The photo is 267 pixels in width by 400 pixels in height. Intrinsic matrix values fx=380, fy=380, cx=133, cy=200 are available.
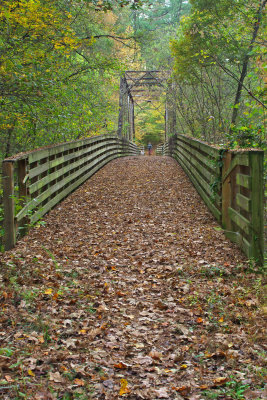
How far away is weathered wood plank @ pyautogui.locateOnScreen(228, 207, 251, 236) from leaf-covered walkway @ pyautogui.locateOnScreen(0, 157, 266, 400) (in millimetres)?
394

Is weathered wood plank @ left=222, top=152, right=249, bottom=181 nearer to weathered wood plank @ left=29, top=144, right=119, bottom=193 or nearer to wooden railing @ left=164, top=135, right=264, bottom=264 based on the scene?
wooden railing @ left=164, top=135, right=264, bottom=264

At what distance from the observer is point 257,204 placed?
4.73m

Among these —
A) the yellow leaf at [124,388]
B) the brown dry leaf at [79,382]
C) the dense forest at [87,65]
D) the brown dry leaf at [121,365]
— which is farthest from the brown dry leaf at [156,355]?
the dense forest at [87,65]

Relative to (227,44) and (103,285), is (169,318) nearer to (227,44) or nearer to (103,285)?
(103,285)

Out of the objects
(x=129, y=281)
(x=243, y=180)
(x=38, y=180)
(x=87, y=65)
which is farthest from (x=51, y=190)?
(x=87, y=65)

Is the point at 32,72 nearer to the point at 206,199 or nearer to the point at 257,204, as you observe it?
the point at 206,199

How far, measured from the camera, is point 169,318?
3.85 m

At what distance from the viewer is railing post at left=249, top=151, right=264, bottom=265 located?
4672 mm

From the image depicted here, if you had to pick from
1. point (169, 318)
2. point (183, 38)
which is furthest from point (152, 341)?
point (183, 38)

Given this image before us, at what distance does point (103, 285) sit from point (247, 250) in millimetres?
1933

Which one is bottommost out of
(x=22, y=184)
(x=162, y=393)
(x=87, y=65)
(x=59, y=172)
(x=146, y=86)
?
(x=162, y=393)

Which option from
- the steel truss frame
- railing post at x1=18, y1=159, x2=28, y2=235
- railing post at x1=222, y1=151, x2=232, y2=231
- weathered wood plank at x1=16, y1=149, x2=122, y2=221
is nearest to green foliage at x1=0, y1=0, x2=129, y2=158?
weathered wood plank at x1=16, y1=149, x2=122, y2=221

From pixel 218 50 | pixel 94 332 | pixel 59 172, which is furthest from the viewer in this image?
pixel 218 50

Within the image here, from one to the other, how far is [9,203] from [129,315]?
8.68 ft
